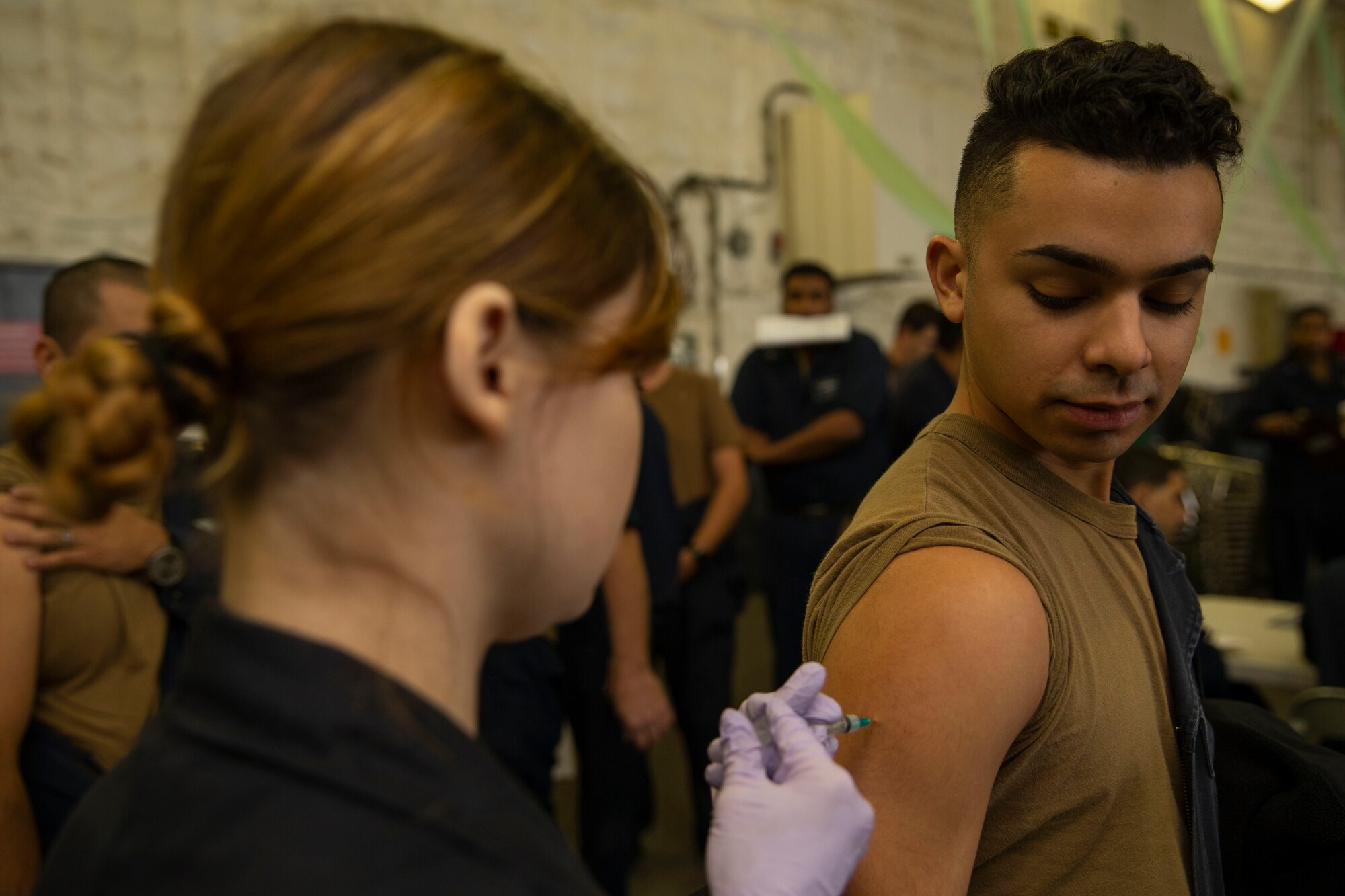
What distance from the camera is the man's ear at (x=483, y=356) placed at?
1.69 ft

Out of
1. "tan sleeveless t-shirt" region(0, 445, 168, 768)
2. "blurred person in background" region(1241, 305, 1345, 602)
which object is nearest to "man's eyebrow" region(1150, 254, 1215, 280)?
"tan sleeveless t-shirt" region(0, 445, 168, 768)

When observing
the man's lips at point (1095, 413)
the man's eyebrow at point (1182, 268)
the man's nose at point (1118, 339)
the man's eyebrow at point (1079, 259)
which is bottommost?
the man's lips at point (1095, 413)

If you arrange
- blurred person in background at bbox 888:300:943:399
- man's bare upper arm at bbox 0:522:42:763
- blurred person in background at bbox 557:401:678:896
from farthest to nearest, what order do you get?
1. blurred person in background at bbox 888:300:943:399
2. blurred person in background at bbox 557:401:678:896
3. man's bare upper arm at bbox 0:522:42:763

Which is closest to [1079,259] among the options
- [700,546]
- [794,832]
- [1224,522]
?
[794,832]

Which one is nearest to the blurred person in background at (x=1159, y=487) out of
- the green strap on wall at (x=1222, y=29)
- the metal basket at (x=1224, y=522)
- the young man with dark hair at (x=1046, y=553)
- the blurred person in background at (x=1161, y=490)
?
the blurred person in background at (x=1161, y=490)

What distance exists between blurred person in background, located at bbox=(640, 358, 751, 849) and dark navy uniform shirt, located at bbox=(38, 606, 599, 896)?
1.98m

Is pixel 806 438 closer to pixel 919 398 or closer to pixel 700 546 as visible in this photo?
pixel 919 398

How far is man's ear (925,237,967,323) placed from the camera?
35.8 inches

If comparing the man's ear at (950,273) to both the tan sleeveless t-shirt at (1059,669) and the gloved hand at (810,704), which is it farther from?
the gloved hand at (810,704)

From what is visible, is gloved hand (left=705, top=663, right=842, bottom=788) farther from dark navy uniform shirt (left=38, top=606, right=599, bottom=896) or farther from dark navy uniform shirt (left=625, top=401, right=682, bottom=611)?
dark navy uniform shirt (left=625, top=401, right=682, bottom=611)

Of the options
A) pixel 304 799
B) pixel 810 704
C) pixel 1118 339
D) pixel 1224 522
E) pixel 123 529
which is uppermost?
pixel 1118 339

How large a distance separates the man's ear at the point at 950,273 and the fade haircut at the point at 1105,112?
0.10ft

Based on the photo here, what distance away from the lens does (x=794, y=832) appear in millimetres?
640

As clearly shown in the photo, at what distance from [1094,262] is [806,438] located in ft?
7.58
